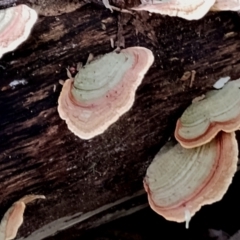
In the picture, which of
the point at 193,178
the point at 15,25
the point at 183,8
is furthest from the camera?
the point at 193,178

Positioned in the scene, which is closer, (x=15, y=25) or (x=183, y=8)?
(x=15, y=25)

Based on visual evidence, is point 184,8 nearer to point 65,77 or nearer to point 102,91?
point 102,91

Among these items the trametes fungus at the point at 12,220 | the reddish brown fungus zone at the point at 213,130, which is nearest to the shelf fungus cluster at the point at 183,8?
the reddish brown fungus zone at the point at 213,130

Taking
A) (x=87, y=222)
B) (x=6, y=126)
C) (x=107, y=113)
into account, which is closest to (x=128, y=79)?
(x=107, y=113)

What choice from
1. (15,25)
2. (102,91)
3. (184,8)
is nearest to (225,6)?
(184,8)

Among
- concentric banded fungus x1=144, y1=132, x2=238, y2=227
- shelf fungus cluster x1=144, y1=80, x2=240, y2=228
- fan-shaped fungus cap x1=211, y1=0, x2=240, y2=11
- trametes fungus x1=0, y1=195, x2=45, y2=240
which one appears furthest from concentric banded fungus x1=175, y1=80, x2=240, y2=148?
trametes fungus x1=0, y1=195, x2=45, y2=240
